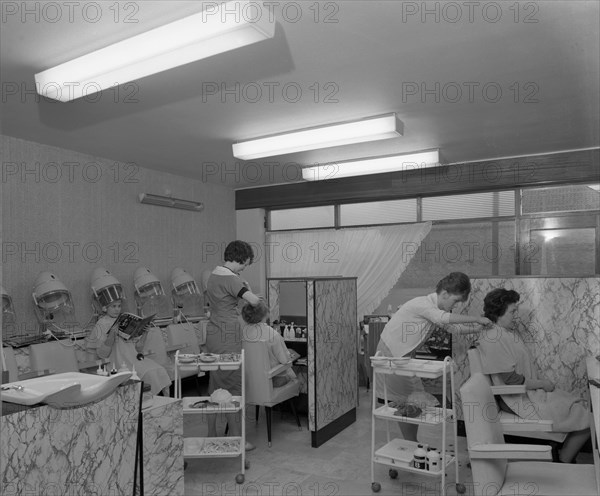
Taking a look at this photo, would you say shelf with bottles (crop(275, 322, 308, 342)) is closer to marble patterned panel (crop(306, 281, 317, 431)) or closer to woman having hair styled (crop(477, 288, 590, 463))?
marble patterned panel (crop(306, 281, 317, 431))

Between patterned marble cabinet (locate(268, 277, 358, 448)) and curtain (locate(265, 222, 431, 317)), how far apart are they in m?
1.32

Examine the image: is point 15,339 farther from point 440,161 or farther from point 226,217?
point 440,161

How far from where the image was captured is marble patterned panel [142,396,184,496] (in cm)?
245

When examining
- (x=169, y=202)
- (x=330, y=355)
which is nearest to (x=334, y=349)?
(x=330, y=355)

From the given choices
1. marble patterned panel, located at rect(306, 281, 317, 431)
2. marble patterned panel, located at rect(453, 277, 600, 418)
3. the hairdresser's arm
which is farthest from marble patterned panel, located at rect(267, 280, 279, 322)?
the hairdresser's arm

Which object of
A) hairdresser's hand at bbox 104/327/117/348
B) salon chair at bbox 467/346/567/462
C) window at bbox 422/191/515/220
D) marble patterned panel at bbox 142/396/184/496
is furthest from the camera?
window at bbox 422/191/515/220

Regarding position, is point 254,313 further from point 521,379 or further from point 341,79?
point 521,379

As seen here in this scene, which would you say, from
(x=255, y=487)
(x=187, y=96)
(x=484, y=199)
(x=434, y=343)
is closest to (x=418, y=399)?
(x=255, y=487)

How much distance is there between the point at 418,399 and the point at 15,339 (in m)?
Answer: 2.98

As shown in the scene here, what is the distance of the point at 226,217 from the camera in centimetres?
645

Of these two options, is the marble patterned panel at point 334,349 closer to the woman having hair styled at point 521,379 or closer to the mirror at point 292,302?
the mirror at point 292,302

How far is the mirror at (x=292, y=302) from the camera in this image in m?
4.94

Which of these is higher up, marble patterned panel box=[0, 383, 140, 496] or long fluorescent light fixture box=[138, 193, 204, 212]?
long fluorescent light fixture box=[138, 193, 204, 212]

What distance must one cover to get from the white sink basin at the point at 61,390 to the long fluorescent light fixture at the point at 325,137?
2.33m
